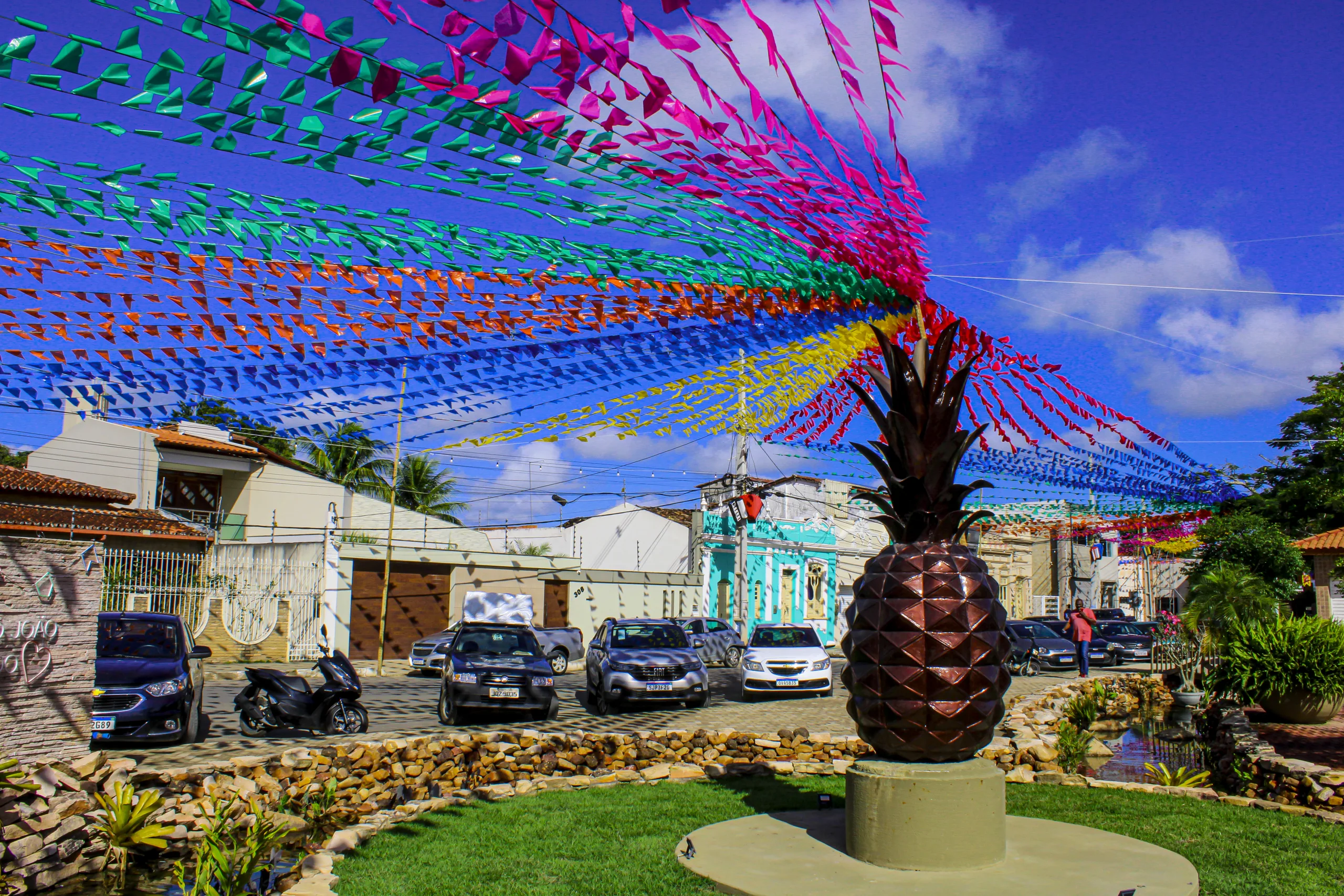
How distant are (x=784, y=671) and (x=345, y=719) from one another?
346 inches

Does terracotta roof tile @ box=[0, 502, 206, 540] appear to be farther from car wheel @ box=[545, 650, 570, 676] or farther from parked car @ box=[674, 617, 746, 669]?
parked car @ box=[674, 617, 746, 669]

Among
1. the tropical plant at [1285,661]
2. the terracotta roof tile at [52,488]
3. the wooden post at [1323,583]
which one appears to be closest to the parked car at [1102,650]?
the wooden post at [1323,583]

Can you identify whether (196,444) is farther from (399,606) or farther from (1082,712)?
(1082,712)

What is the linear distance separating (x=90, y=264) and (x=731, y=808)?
20.6 ft

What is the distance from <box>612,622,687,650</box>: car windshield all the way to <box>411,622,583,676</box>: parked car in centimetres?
591

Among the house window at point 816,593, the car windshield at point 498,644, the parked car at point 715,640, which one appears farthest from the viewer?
the house window at point 816,593

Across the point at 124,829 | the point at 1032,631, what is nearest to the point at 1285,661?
the point at 1032,631

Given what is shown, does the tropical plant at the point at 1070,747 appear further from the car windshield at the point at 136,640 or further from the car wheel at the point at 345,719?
the car windshield at the point at 136,640

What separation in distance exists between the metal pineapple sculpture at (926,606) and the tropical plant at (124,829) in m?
5.29

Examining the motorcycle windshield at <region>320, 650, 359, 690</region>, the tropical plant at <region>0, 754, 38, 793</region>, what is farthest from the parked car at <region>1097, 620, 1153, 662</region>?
the tropical plant at <region>0, 754, 38, 793</region>

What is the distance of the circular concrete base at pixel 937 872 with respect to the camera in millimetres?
5449

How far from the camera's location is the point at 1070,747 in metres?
10.9

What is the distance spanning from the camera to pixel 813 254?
6.79 meters

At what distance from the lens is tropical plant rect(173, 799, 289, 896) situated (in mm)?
5320
